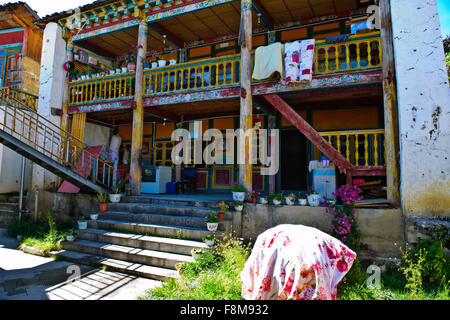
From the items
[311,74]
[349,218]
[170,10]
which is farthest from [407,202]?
[170,10]

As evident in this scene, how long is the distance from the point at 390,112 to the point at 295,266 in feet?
15.8

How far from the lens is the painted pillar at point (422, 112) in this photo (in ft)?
17.7

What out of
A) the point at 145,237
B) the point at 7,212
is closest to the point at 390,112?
the point at 145,237

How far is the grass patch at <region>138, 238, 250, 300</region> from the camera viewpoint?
388 centimetres

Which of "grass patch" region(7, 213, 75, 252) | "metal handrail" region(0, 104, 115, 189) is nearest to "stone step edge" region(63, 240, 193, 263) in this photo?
"grass patch" region(7, 213, 75, 252)

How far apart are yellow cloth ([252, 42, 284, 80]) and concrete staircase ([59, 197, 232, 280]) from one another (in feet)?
11.9

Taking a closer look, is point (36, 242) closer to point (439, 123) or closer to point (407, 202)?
point (407, 202)

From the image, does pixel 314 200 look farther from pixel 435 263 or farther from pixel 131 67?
pixel 131 67

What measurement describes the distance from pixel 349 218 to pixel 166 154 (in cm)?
→ 780

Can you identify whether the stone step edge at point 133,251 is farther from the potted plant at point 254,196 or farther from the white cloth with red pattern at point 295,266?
the white cloth with red pattern at point 295,266

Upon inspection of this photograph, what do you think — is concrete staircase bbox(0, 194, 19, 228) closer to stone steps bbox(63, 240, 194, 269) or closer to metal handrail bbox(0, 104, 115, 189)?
metal handrail bbox(0, 104, 115, 189)

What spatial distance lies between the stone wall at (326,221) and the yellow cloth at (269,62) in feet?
11.0

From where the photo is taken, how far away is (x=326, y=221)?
5980 millimetres

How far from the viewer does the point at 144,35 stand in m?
8.97
